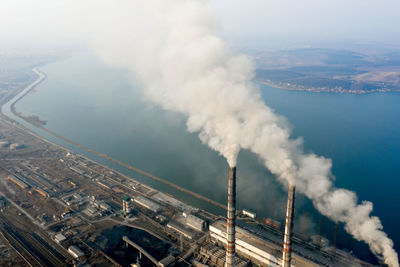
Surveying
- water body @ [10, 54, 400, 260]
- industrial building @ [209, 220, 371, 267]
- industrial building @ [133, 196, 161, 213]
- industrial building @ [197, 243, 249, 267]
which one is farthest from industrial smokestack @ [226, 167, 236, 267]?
industrial building @ [133, 196, 161, 213]

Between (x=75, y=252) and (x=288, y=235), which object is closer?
(x=288, y=235)

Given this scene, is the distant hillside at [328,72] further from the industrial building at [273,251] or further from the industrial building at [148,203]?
the industrial building at [273,251]

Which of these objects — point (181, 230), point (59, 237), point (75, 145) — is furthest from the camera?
point (75, 145)

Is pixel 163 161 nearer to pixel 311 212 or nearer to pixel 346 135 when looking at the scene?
pixel 311 212

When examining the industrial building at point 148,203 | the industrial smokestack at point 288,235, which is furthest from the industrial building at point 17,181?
the industrial smokestack at point 288,235

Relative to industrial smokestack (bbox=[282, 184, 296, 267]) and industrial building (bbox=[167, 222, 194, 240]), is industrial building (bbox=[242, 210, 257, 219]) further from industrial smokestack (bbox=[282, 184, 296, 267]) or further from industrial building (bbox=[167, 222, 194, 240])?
industrial smokestack (bbox=[282, 184, 296, 267])

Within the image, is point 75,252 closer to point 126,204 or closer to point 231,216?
point 126,204

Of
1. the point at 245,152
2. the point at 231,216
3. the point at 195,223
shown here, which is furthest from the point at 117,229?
the point at 245,152
